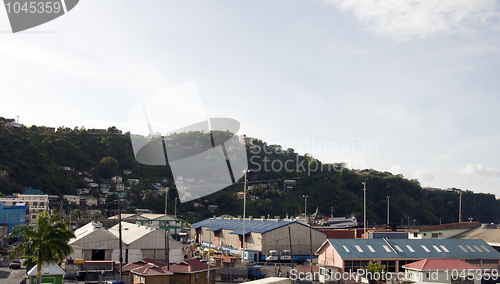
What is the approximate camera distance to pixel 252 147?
14125 cm

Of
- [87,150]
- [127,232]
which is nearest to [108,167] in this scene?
[87,150]

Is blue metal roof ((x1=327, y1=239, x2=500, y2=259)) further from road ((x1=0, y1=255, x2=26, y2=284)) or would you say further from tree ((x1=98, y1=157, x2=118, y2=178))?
tree ((x1=98, y1=157, x2=118, y2=178))

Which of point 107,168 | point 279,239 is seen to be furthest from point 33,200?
point 279,239

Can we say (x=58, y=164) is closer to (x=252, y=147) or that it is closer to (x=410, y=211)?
(x=252, y=147)

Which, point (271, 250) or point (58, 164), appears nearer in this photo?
point (271, 250)

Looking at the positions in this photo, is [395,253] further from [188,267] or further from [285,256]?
[188,267]

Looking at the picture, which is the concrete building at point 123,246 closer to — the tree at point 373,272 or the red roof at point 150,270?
Answer: the red roof at point 150,270

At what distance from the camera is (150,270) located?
789 inches

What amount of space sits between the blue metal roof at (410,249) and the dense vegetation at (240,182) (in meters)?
63.8

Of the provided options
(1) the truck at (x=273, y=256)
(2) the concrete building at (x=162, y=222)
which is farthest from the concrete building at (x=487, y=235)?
(2) the concrete building at (x=162, y=222)

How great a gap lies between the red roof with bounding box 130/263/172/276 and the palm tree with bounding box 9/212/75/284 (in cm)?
384

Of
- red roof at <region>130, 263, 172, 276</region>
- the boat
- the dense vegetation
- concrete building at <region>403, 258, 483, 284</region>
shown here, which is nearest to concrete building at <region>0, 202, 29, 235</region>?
the dense vegetation

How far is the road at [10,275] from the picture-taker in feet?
73.3

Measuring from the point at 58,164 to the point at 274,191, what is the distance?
5563 centimetres
